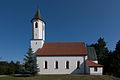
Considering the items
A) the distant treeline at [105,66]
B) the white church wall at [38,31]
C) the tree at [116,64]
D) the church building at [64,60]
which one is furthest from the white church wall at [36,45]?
the tree at [116,64]

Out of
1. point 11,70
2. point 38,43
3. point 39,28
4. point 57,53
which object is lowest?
point 11,70

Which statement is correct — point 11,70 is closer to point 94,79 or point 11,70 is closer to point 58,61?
point 58,61

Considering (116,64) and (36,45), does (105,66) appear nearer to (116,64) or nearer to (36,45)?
(116,64)

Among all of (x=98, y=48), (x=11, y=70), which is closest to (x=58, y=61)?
(x=11, y=70)

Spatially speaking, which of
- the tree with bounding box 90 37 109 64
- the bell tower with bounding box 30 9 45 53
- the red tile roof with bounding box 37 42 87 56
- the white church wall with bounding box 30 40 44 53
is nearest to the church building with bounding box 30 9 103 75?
the red tile roof with bounding box 37 42 87 56

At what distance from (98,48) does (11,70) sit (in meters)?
38.9

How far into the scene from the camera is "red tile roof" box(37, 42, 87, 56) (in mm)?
27719

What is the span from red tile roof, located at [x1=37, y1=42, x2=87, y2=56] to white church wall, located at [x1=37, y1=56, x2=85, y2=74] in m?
0.99

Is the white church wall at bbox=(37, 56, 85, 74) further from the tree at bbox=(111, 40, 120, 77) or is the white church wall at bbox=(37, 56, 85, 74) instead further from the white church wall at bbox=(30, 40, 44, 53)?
the tree at bbox=(111, 40, 120, 77)

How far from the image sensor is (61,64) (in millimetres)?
27359

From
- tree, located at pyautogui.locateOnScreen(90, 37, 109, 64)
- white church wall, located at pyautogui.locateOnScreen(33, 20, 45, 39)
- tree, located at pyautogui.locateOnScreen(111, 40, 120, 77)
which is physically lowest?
tree, located at pyautogui.locateOnScreen(111, 40, 120, 77)

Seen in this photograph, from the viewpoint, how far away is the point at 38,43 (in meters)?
29.9

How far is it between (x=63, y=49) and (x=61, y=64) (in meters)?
3.96

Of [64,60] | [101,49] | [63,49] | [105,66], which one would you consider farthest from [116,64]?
[101,49]
